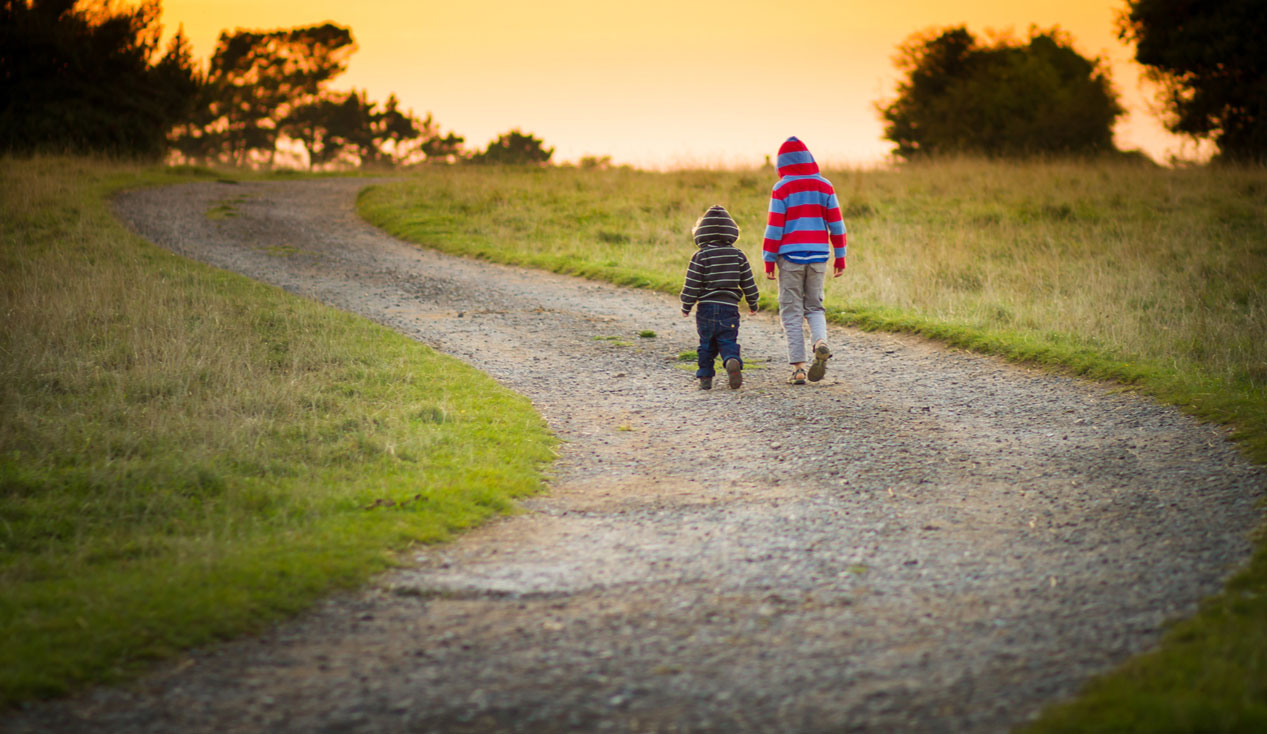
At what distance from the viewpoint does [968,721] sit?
10.3 feet

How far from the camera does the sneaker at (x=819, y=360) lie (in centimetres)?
870

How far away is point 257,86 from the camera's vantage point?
5238 centimetres

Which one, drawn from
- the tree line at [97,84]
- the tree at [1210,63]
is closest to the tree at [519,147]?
the tree line at [97,84]

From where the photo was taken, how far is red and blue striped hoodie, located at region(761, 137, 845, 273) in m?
8.53

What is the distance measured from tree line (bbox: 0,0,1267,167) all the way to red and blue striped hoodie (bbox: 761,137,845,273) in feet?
84.6

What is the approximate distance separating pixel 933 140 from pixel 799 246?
1452 inches

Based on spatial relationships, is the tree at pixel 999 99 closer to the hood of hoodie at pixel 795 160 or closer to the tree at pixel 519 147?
the tree at pixel 519 147

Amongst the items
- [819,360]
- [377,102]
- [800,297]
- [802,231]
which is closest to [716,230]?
[802,231]

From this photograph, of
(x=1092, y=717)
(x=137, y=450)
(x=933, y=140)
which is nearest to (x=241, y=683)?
(x=1092, y=717)

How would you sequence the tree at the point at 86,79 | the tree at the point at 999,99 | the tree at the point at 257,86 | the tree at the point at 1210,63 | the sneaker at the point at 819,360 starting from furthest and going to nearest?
the tree at the point at 257,86, the tree at the point at 999,99, the tree at the point at 86,79, the tree at the point at 1210,63, the sneaker at the point at 819,360

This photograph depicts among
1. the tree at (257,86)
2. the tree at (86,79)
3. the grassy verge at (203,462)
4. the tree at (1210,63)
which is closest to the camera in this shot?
the grassy verge at (203,462)

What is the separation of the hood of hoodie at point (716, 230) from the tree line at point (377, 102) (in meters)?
26.4

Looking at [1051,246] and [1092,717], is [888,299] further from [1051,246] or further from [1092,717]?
[1092,717]

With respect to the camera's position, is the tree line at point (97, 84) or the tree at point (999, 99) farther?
the tree at point (999, 99)
